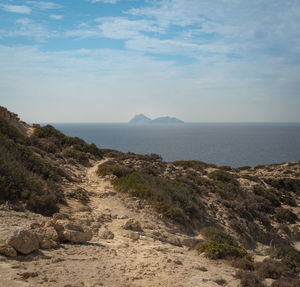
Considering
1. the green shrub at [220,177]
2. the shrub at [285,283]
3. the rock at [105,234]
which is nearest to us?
the shrub at [285,283]

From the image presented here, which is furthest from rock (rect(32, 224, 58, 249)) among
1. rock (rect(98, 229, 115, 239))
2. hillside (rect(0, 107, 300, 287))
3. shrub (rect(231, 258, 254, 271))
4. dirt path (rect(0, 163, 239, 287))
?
shrub (rect(231, 258, 254, 271))

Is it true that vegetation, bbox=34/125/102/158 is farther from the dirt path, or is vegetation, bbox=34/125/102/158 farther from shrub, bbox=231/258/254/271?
shrub, bbox=231/258/254/271

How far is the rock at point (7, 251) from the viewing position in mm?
5167

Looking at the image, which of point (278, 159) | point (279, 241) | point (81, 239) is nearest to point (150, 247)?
point (81, 239)

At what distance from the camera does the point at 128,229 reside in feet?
30.2

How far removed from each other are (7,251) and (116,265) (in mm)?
2361

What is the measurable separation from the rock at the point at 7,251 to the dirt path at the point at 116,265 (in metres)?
0.14

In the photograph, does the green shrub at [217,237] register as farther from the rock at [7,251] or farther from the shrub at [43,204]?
the rock at [7,251]

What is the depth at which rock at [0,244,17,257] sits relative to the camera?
17.0 ft

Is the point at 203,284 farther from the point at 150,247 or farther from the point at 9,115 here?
the point at 9,115

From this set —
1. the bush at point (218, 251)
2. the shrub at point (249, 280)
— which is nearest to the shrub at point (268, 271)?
the shrub at point (249, 280)

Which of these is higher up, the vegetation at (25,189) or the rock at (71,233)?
the vegetation at (25,189)

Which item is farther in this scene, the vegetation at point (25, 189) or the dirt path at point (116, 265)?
the vegetation at point (25, 189)

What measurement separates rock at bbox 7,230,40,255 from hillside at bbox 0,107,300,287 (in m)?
0.02
